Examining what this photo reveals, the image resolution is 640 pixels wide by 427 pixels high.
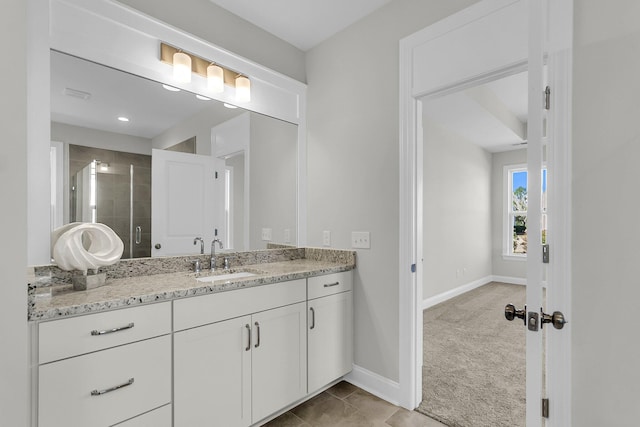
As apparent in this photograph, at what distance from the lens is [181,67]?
6.40 feet

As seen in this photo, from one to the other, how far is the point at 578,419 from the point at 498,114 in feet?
13.0

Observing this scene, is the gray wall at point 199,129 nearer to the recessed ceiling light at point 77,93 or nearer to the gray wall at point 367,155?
the recessed ceiling light at point 77,93

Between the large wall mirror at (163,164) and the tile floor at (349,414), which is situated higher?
the large wall mirror at (163,164)

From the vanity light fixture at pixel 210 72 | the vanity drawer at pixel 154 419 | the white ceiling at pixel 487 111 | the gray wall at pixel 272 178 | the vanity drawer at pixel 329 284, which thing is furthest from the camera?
the white ceiling at pixel 487 111

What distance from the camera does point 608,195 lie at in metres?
1.04

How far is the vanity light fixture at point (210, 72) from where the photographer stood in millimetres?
1928

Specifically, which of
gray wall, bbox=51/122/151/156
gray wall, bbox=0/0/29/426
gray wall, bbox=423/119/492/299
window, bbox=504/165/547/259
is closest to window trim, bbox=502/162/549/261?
window, bbox=504/165/547/259

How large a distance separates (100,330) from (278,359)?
3.17 ft

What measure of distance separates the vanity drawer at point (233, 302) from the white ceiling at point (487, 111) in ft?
7.57

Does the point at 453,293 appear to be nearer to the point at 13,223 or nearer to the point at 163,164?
the point at 163,164

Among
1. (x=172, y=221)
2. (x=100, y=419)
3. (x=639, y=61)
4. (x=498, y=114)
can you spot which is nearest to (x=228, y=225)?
(x=172, y=221)

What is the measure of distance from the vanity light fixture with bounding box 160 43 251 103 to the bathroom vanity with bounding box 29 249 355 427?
127 centimetres

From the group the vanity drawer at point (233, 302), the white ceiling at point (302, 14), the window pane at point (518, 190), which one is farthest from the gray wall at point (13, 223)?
the window pane at point (518, 190)

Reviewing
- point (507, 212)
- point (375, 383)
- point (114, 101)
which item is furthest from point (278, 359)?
point (507, 212)
